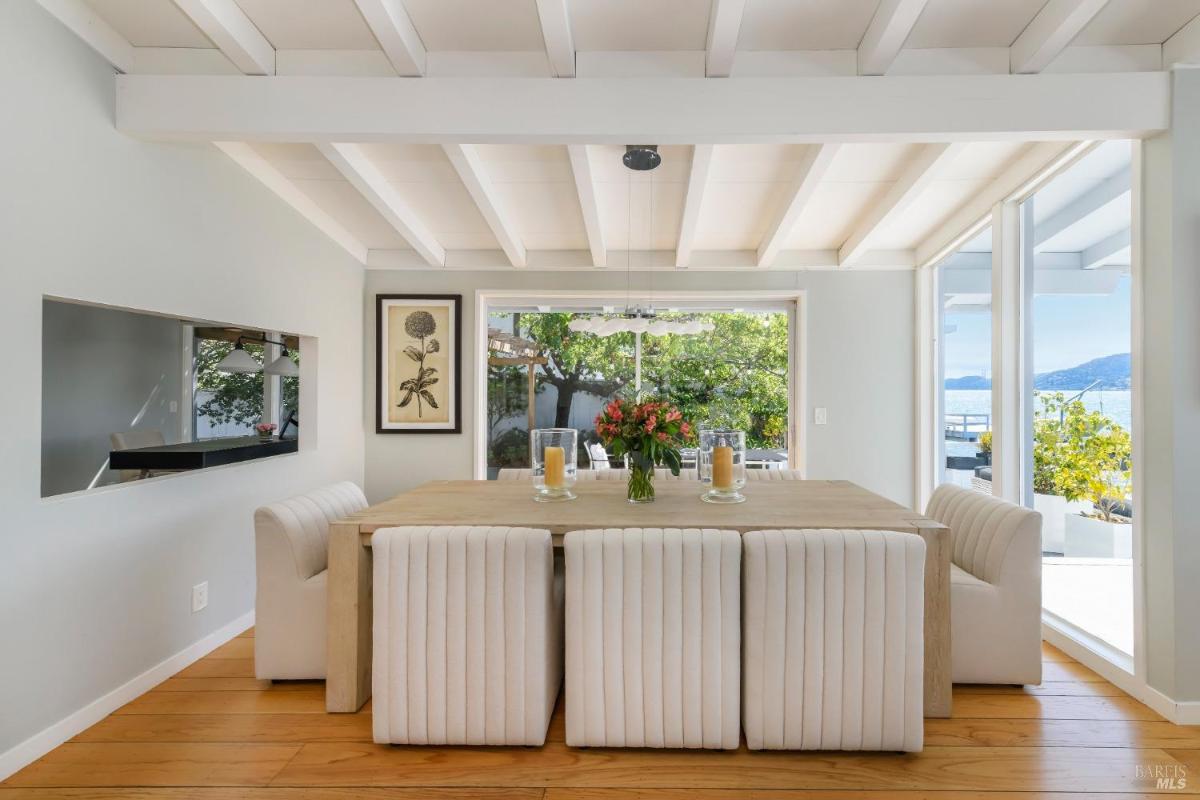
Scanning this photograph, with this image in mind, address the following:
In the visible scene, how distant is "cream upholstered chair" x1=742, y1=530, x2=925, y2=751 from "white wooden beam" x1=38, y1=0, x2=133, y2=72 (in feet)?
8.87

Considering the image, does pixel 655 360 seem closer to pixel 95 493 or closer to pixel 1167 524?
pixel 1167 524

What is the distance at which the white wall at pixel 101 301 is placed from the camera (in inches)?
70.6

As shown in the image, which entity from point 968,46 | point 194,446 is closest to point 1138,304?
point 968,46

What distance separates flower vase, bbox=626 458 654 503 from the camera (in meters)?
2.51

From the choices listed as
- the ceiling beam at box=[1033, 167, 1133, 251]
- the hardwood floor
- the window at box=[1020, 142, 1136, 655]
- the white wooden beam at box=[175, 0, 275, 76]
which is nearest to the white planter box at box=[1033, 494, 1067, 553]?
the window at box=[1020, 142, 1136, 655]

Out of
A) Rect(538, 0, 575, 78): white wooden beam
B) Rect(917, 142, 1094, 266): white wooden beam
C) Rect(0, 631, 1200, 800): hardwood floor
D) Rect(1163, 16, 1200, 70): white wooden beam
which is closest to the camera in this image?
Rect(0, 631, 1200, 800): hardwood floor

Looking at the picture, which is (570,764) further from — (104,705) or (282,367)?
(282,367)

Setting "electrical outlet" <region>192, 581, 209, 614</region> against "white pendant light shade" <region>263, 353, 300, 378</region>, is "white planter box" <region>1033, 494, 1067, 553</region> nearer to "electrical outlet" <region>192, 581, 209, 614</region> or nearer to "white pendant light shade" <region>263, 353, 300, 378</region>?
"electrical outlet" <region>192, 581, 209, 614</region>

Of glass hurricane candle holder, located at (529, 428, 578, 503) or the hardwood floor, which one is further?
glass hurricane candle holder, located at (529, 428, 578, 503)

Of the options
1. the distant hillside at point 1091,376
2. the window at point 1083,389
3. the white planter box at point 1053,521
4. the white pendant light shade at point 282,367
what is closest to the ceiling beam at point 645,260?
the white pendant light shade at point 282,367

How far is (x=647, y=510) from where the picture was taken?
92.8 inches

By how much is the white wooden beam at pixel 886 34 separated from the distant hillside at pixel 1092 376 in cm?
158

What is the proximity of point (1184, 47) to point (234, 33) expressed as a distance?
10.6 ft

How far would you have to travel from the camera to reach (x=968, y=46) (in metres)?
2.17
